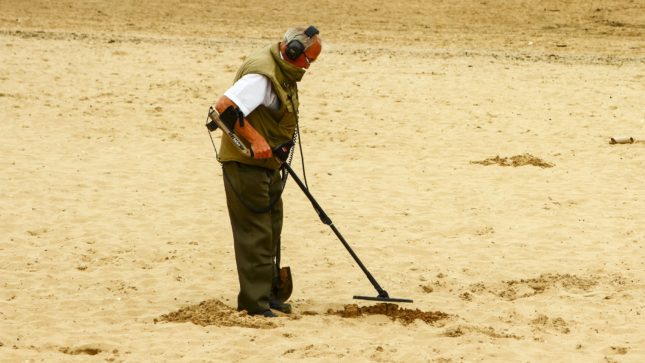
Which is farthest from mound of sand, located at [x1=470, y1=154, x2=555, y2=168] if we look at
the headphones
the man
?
the headphones

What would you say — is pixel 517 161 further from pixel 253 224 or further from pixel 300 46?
pixel 300 46

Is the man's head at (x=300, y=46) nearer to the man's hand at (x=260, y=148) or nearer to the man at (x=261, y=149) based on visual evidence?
the man at (x=261, y=149)

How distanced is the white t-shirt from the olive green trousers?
449 mm

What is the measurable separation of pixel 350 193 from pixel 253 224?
13.1 ft

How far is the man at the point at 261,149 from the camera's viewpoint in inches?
261

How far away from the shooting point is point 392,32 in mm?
20172

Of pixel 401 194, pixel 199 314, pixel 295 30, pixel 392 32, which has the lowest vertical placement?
pixel 199 314

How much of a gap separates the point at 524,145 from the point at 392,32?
297 inches

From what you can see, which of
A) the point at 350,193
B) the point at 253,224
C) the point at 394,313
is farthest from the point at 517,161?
the point at 253,224

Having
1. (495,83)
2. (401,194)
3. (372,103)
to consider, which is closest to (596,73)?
(495,83)

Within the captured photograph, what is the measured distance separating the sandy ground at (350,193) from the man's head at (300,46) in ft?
5.14

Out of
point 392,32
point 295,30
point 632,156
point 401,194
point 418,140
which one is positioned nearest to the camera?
point 295,30

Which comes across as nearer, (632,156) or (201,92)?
(632,156)

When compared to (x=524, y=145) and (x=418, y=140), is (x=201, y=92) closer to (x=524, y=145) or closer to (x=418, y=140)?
(x=418, y=140)
